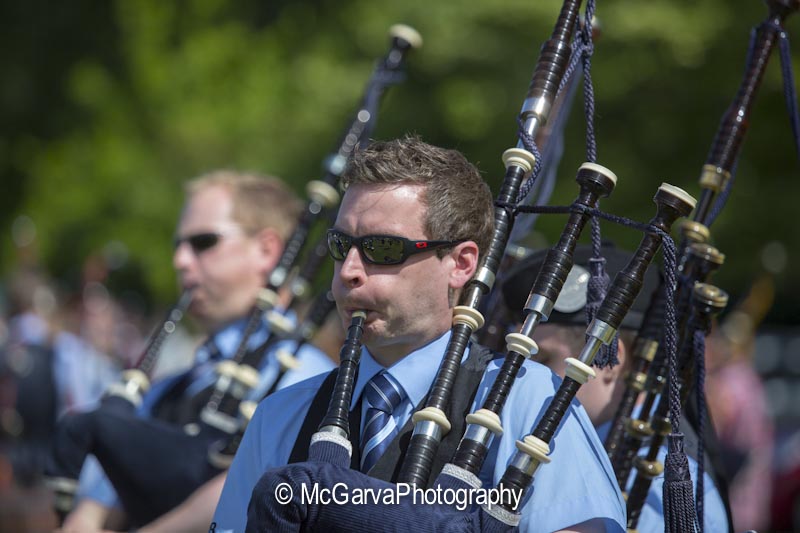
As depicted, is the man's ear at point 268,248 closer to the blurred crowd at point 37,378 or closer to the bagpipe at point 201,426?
the bagpipe at point 201,426

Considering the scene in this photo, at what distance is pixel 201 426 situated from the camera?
3.88 m

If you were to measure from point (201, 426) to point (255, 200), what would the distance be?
1114 millimetres

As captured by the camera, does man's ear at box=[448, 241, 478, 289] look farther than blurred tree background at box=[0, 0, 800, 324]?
No

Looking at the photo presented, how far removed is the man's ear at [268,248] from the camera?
452cm

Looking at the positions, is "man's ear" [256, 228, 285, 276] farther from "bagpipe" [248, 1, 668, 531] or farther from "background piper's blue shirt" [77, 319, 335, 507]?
"bagpipe" [248, 1, 668, 531]

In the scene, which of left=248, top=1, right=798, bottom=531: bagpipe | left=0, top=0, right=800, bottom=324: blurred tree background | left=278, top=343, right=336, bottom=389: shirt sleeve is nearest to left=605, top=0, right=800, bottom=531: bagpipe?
left=248, top=1, right=798, bottom=531: bagpipe

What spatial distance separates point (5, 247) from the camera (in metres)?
17.8

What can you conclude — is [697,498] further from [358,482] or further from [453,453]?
[358,482]

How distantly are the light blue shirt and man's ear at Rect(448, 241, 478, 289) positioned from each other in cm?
94

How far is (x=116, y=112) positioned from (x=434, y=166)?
1361 centimetres

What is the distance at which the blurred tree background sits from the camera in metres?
9.17

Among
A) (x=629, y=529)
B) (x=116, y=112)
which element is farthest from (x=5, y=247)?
(x=629, y=529)

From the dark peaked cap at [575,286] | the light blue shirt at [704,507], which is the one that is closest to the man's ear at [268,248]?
the dark peaked cap at [575,286]

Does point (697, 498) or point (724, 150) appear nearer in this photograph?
point (697, 498)
